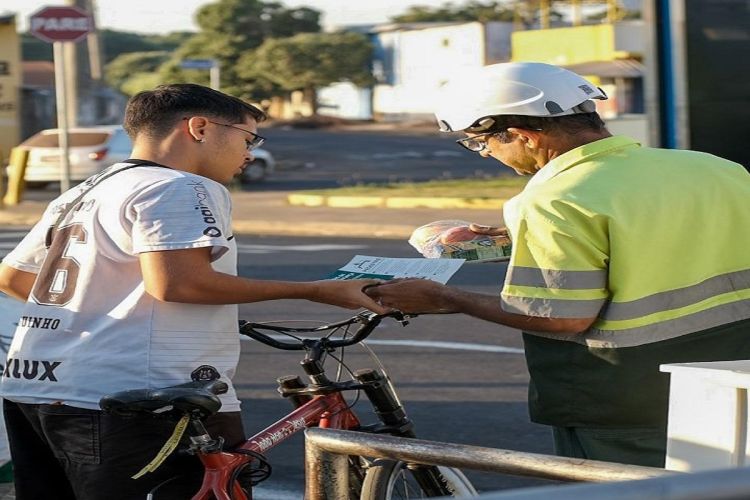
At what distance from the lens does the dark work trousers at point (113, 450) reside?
3.67 m

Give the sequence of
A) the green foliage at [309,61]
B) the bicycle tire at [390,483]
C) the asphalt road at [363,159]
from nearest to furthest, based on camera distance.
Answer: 1. the bicycle tire at [390,483]
2. the asphalt road at [363,159]
3. the green foliage at [309,61]

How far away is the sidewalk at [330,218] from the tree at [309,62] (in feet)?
137

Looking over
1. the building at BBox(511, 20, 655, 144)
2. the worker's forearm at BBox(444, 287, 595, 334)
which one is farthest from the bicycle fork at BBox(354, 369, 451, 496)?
the building at BBox(511, 20, 655, 144)

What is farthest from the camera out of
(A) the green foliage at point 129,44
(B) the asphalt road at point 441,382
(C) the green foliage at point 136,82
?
(A) the green foliage at point 129,44

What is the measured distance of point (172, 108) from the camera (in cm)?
379

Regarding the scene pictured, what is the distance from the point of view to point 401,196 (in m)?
23.5

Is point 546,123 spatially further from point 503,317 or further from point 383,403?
point 383,403

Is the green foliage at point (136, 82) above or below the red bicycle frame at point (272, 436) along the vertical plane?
below

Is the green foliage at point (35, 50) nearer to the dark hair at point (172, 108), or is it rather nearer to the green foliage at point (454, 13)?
the green foliage at point (454, 13)

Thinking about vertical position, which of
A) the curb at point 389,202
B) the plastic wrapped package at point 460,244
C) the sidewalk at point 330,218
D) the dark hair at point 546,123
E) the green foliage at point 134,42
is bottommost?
the green foliage at point 134,42

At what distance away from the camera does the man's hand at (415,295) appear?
12.5ft

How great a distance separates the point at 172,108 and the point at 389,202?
19.3 meters

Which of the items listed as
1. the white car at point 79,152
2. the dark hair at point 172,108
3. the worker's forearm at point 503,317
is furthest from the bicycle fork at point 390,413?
the white car at point 79,152

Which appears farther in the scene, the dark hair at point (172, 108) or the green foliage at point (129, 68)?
the green foliage at point (129, 68)
